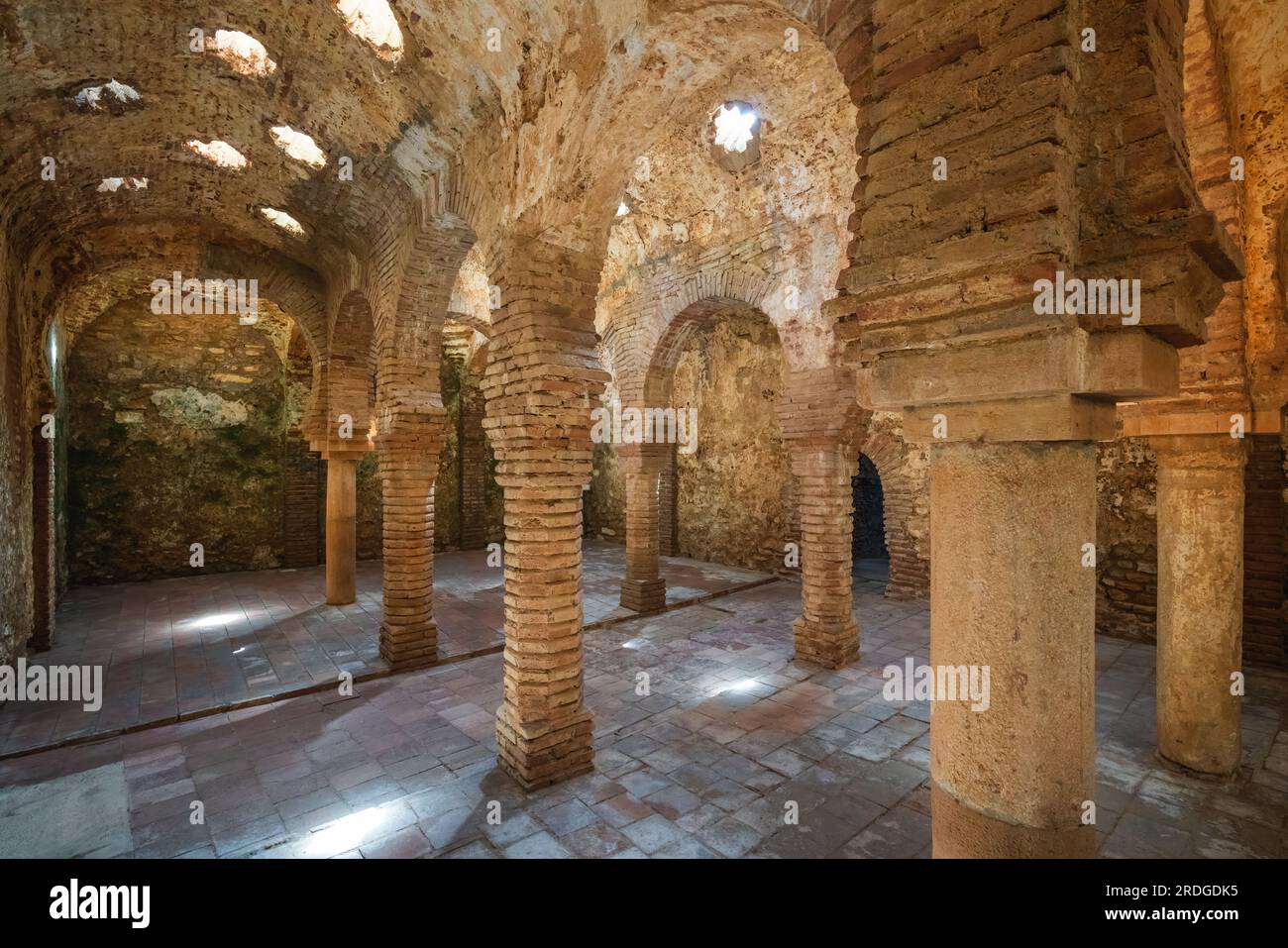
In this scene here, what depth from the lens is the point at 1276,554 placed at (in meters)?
6.45

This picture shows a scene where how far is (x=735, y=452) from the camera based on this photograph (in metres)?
12.4

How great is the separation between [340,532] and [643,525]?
4635mm

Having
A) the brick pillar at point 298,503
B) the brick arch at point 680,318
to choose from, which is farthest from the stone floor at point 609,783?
the brick pillar at point 298,503

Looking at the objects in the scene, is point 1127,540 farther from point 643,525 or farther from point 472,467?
point 472,467

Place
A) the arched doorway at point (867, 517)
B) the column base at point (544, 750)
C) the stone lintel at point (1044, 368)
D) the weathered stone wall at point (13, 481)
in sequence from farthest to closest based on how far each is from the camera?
1. the arched doorway at point (867, 517)
2. the weathered stone wall at point (13, 481)
3. the column base at point (544, 750)
4. the stone lintel at point (1044, 368)

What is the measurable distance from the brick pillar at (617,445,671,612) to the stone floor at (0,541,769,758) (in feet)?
1.35

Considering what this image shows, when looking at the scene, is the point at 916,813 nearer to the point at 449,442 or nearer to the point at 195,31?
the point at 195,31

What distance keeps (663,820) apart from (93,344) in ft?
43.6

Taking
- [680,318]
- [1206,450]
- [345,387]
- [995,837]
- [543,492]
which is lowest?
[995,837]

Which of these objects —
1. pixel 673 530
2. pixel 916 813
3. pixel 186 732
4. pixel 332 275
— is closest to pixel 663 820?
pixel 916 813

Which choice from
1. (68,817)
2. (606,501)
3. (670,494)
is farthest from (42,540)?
(606,501)

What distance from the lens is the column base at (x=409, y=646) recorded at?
22.0 ft

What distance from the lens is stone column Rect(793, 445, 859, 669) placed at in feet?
22.3

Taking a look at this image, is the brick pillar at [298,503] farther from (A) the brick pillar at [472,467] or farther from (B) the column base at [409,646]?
(B) the column base at [409,646]
